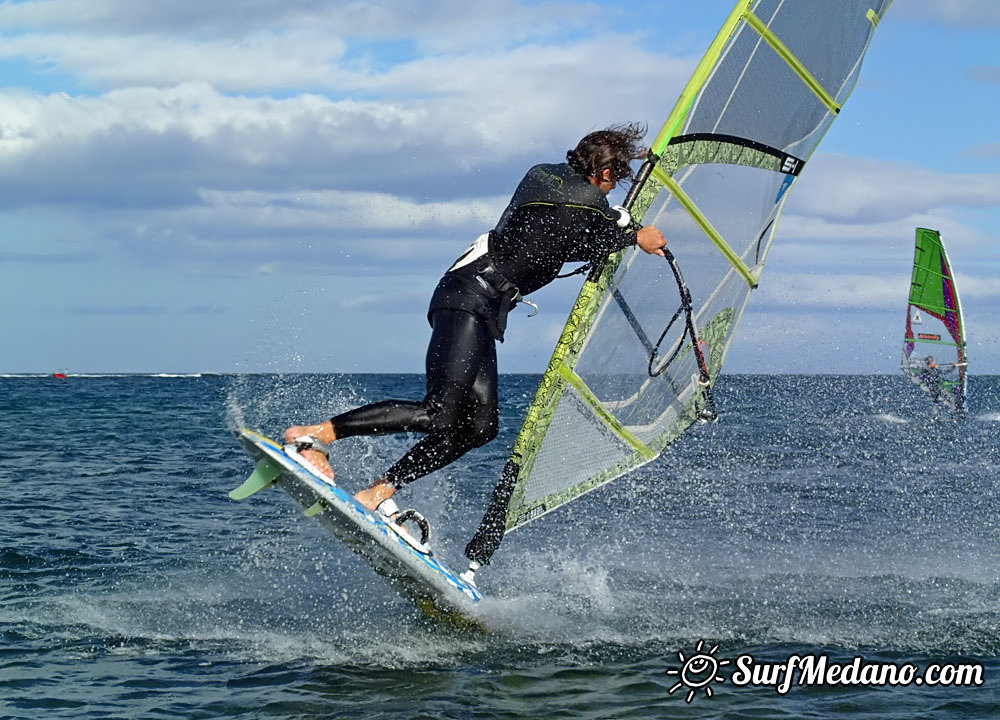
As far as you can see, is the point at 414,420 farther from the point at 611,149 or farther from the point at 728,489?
the point at 728,489

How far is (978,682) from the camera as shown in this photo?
563 cm

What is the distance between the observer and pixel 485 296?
5.79 metres

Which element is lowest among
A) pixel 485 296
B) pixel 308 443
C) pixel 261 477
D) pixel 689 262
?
pixel 261 477

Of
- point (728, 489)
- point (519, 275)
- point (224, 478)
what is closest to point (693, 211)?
point (519, 275)

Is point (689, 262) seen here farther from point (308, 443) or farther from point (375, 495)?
point (308, 443)

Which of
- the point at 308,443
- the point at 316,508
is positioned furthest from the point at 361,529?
the point at 308,443

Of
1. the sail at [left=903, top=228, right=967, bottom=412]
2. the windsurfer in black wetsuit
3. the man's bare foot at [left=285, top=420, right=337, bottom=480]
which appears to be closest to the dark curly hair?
the windsurfer in black wetsuit

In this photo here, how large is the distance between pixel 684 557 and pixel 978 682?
355cm

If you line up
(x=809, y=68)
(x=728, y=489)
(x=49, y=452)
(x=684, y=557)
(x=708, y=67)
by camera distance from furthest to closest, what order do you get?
(x=49, y=452) → (x=728, y=489) → (x=684, y=557) → (x=809, y=68) → (x=708, y=67)

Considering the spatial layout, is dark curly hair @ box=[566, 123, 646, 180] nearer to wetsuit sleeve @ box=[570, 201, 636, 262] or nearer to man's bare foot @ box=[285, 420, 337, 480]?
wetsuit sleeve @ box=[570, 201, 636, 262]

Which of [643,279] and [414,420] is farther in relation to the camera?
[643,279]

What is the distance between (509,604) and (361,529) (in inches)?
67.4

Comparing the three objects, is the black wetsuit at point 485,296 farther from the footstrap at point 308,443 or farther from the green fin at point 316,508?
the green fin at point 316,508

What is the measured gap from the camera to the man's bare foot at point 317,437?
5.68 metres
